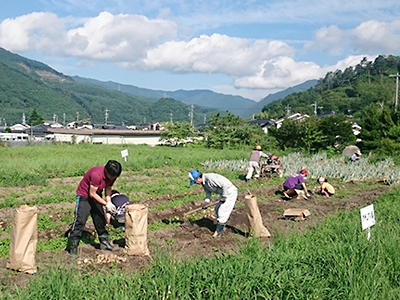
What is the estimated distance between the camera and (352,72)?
95.9 m

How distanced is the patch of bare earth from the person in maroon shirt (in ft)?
0.64

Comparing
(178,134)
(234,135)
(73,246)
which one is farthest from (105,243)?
(178,134)

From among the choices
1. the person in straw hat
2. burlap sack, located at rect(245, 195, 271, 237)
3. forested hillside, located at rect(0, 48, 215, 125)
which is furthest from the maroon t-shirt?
forested hillside, located at rect(0, 48, 215, 125)

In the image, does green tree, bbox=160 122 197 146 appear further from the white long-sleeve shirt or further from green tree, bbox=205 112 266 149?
the white long-sleeve shirt

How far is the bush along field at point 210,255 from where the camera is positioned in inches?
143

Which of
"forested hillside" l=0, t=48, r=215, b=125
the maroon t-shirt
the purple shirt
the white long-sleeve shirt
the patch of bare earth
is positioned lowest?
the patch of bare earth

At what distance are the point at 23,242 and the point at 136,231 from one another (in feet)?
4.45

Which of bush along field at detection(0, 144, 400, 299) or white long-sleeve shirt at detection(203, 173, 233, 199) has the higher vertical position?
white long-sleeve shirt at detection(203, 173, 233, 199)

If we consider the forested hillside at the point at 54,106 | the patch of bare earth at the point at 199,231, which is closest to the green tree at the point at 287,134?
the patch of bare earth at the point at 199,231

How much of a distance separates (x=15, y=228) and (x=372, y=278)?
3772mm

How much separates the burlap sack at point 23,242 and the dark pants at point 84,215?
73 cm

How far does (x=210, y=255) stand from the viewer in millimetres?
4832

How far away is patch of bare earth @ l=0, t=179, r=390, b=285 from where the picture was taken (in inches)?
197

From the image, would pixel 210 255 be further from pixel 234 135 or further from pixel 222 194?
pixel 234 135
